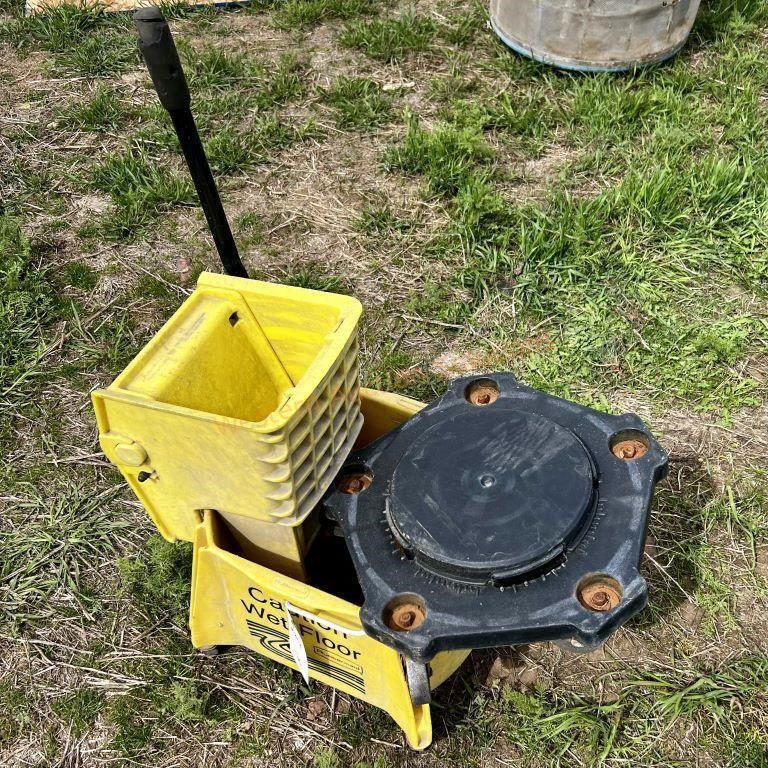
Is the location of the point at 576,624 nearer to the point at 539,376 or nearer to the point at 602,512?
the point at 602,512

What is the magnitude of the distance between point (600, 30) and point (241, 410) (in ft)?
8.88

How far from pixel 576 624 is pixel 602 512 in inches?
9.5

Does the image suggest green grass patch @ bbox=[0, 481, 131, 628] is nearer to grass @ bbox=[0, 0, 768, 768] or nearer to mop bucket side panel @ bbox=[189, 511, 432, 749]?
grass @ bbox=[0, 0, 768, 768]

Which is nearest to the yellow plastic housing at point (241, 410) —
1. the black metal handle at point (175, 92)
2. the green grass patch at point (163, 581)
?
the black metal handle at point (175, 92)

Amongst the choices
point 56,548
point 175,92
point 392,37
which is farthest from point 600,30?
point 56,548

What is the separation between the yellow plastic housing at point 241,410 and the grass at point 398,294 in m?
0.55

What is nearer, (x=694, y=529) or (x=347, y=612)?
(x=347, y=612)

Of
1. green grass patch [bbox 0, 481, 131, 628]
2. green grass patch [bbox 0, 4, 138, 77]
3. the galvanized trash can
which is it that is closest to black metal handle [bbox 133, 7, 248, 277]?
green grass patch [bbox 0, 481, 131, 628]

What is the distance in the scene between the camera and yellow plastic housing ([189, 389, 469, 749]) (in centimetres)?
166

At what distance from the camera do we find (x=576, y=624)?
4.57ft

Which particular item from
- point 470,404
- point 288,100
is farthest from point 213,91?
point 470,404

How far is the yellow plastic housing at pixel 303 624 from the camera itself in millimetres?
1655

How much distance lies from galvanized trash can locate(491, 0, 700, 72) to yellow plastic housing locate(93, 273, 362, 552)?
2.53 m

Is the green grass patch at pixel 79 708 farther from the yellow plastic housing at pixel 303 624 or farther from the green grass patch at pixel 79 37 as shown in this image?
the green grass patch at pixel 79 37
